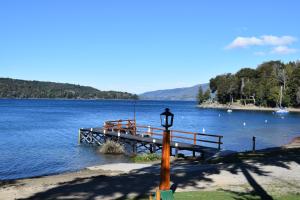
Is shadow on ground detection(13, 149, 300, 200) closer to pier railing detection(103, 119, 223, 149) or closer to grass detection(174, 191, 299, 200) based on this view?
grass detection(174, 191, 299, 200)

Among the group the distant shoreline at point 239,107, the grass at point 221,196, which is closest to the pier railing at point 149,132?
the grass at point 221,196

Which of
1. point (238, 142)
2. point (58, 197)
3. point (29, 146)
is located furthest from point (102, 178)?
point (238, 142)

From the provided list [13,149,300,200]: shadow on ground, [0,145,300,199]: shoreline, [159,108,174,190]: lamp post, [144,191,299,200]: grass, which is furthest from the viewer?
[0,145,300,199]: shoreline

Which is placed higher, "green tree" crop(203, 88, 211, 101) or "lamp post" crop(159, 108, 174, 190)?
"green tree" crop(203, 88, 211, 101)

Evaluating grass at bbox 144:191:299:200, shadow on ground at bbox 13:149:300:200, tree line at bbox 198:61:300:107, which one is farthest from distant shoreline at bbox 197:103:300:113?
grass at bbox 144:191:299:200

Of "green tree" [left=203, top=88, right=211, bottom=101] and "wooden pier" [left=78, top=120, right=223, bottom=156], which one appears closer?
"wooden pier" [left=78, top=120, right=223, bottom=156]

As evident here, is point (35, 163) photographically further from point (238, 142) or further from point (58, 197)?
point (238, 142)

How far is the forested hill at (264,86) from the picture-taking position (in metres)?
144

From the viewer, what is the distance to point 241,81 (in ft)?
547

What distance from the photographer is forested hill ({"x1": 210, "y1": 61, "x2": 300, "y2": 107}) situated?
144 metres

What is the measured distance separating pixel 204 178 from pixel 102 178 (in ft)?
12.7

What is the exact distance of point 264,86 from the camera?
5906 inches

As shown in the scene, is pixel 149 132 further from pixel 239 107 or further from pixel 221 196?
pixel 239 107

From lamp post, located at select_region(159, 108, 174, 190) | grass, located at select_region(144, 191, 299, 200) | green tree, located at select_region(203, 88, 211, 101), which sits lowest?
grass, located at select_region(144, 191, 299, 200)
